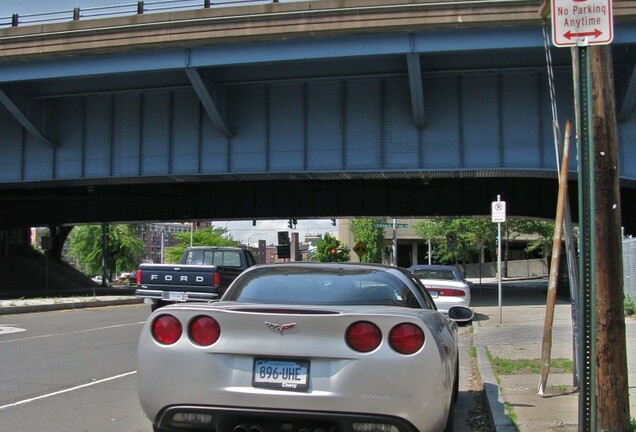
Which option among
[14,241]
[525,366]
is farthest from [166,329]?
[14,241]

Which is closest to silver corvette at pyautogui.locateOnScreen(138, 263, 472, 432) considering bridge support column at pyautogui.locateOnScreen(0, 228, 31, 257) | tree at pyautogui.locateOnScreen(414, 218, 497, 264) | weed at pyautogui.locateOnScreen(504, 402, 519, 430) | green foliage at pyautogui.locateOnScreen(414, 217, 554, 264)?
weed at pyautogui.locateOnScreen(504, 402, 519, 430)

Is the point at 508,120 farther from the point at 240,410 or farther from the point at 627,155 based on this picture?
the point at 240,410

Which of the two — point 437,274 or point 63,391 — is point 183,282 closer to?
point 437,274

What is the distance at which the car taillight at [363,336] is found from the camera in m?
4.38

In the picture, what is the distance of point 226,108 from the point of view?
2144 centimetres

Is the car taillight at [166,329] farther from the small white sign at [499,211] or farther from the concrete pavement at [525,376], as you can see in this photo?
the small white sign at [499,211]

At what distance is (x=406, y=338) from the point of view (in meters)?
4.42

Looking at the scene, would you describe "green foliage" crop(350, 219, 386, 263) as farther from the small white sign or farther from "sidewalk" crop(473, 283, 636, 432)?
"sidewalk" crop(473, 283, 636, 432)

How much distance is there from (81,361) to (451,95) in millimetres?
13918

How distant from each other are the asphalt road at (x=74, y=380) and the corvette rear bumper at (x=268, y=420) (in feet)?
6.20

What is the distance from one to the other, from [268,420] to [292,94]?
58.0ft

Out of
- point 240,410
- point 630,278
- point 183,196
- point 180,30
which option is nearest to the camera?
point 240,410

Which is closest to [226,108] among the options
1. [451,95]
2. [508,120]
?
[451,95]

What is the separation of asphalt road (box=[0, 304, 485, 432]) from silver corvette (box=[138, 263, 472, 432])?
2.01 m
